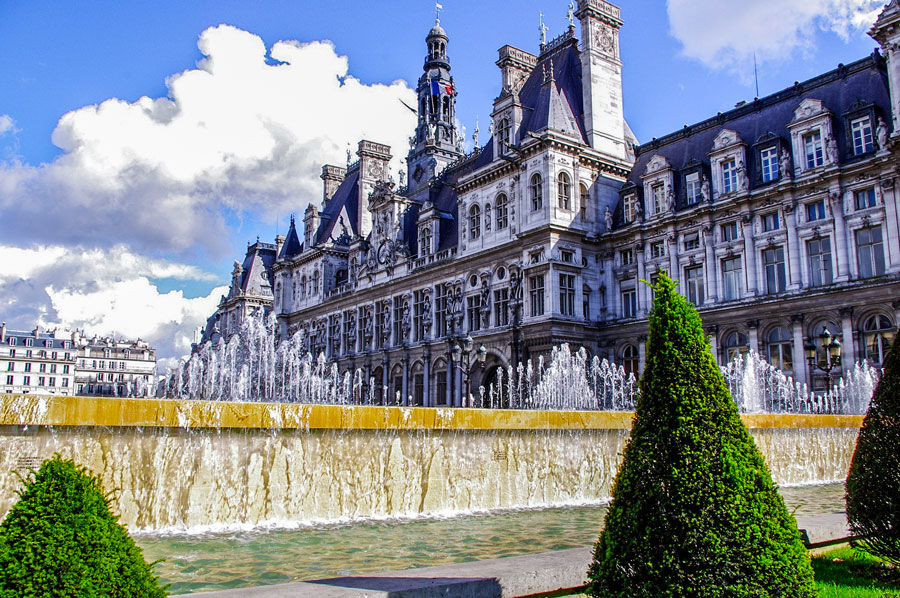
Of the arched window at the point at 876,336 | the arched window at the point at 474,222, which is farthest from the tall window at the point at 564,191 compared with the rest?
the arched window at the point at 876,336

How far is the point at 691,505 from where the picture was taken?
5238 millimetres

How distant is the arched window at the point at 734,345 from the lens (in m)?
34.0

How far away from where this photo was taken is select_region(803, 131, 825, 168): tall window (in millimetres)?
32031

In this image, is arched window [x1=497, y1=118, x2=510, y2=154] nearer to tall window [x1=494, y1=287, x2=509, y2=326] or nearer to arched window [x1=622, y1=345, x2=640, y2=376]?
tall window [x1=494, y1=287, x2=509, y2=326]

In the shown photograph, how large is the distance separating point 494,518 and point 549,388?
77.0 ft

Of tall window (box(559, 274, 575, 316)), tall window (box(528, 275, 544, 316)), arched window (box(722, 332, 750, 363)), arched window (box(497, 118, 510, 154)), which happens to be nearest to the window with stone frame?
arched window (box(722, 332, 750, 363))

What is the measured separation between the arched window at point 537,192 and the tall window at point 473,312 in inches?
283

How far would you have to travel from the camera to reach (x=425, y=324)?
161ft

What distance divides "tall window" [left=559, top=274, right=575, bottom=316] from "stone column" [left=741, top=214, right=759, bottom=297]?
30.7ft

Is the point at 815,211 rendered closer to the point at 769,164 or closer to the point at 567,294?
the point at 769,164

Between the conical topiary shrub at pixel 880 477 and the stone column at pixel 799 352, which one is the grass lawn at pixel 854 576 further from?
the stone column at pixel 799 352

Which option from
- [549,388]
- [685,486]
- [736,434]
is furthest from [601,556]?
[549,388]

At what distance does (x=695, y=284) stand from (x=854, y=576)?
30.2 metres

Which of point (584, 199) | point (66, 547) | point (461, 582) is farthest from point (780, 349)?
point (66, 547)
